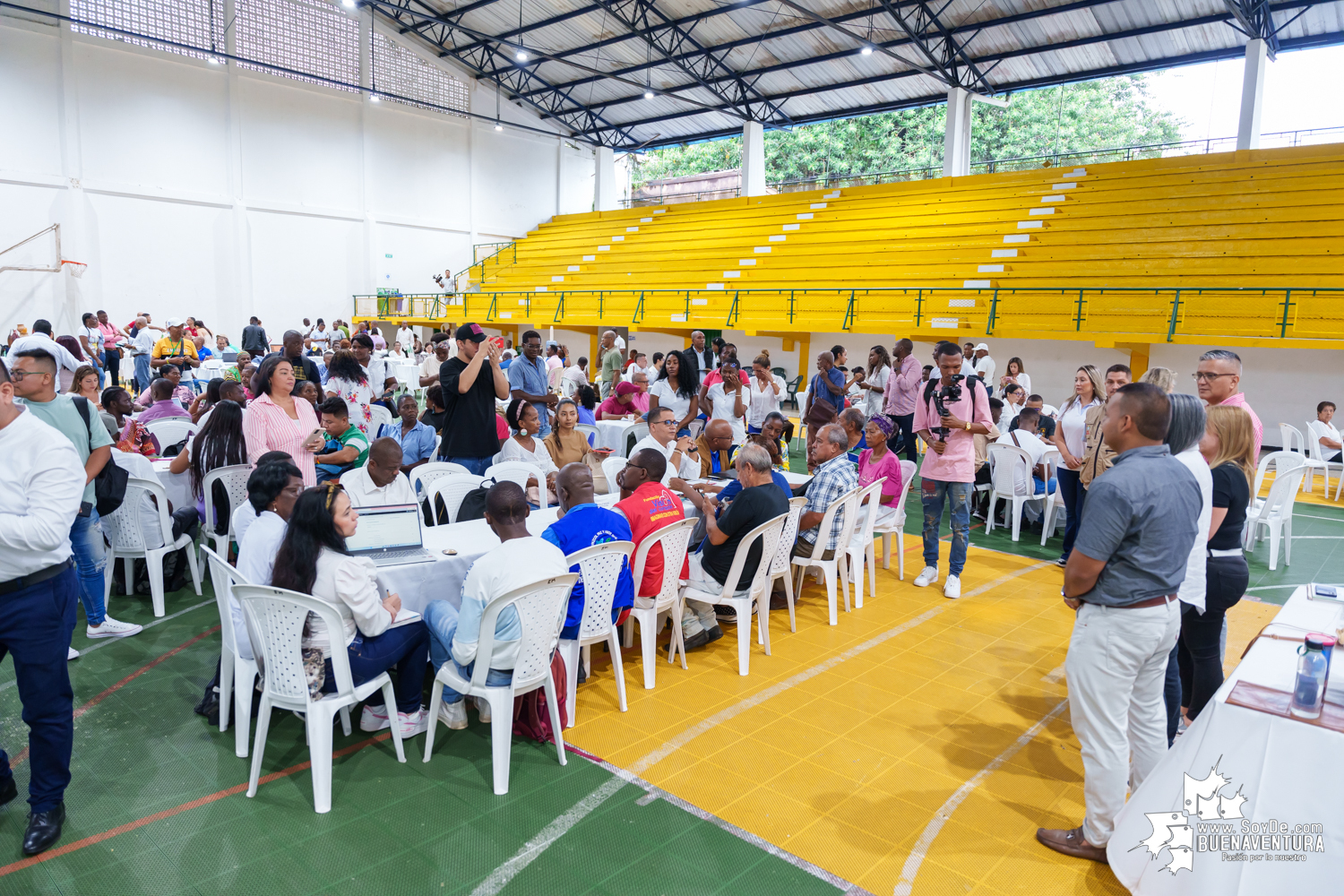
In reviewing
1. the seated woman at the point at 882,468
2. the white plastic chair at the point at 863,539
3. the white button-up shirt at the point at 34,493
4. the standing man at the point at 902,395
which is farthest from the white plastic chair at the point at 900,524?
the white button-up shirt at the point at 34,493

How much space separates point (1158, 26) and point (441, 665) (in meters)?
17.7

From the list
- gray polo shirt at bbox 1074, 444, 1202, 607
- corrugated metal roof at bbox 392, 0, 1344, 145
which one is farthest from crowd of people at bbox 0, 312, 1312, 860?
corrugated metal roof at bbox 392, 0, 1344, 145

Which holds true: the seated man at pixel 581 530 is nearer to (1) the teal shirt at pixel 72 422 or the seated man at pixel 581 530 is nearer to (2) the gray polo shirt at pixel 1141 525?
(2) the gray polo shirt at pixel 1141 525

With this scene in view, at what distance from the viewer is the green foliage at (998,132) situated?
28906 millimetres

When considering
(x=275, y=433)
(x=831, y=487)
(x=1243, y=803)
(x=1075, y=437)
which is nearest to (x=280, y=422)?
(x=275, y=433)

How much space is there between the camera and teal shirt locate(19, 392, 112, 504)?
3516 mm

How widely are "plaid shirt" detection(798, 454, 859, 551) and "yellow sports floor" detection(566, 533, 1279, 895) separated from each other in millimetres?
644

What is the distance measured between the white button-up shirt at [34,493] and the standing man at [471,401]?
8.48ft

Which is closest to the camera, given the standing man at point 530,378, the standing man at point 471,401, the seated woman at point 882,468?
the standing man at point 471,401

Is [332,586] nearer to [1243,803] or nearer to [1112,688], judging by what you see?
[1112,688]

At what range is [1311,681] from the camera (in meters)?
2.24

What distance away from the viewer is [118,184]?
17453 millimetres

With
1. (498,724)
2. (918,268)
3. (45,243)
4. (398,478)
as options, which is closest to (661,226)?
(918,268)

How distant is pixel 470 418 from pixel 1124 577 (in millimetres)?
3931
